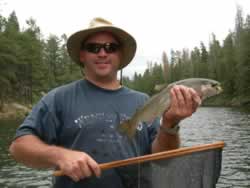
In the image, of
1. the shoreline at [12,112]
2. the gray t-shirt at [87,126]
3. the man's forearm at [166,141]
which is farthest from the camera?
the shoreline at [12,112]

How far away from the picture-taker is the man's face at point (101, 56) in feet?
11.7

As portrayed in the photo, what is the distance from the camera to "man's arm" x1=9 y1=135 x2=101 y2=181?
2.68m

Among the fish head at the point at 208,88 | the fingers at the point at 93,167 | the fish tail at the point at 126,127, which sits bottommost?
the fingers at the point at 93,167

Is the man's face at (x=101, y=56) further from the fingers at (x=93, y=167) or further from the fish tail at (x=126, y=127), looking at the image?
the fingers at (x=93, y=167)

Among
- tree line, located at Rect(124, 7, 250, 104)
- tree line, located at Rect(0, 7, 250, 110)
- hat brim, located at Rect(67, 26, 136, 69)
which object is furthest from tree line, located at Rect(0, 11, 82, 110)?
hat brim, located at Rect(67, 26, 136, 69)

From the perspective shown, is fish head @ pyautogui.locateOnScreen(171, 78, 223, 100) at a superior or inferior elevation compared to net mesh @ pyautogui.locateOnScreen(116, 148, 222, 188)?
superior

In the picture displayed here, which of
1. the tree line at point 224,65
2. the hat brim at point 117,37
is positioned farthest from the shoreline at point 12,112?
the hat brim at point 117,37

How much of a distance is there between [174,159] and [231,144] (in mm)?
19749

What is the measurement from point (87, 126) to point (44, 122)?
340mm

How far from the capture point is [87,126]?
3361 millimetres

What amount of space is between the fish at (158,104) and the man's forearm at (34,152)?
70cm

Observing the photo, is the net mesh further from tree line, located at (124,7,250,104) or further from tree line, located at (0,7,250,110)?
tree line, located at (124,7,250,104)

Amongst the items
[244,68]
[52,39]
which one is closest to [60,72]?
[52,39]

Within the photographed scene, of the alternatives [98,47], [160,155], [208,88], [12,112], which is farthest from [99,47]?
[12,112]
